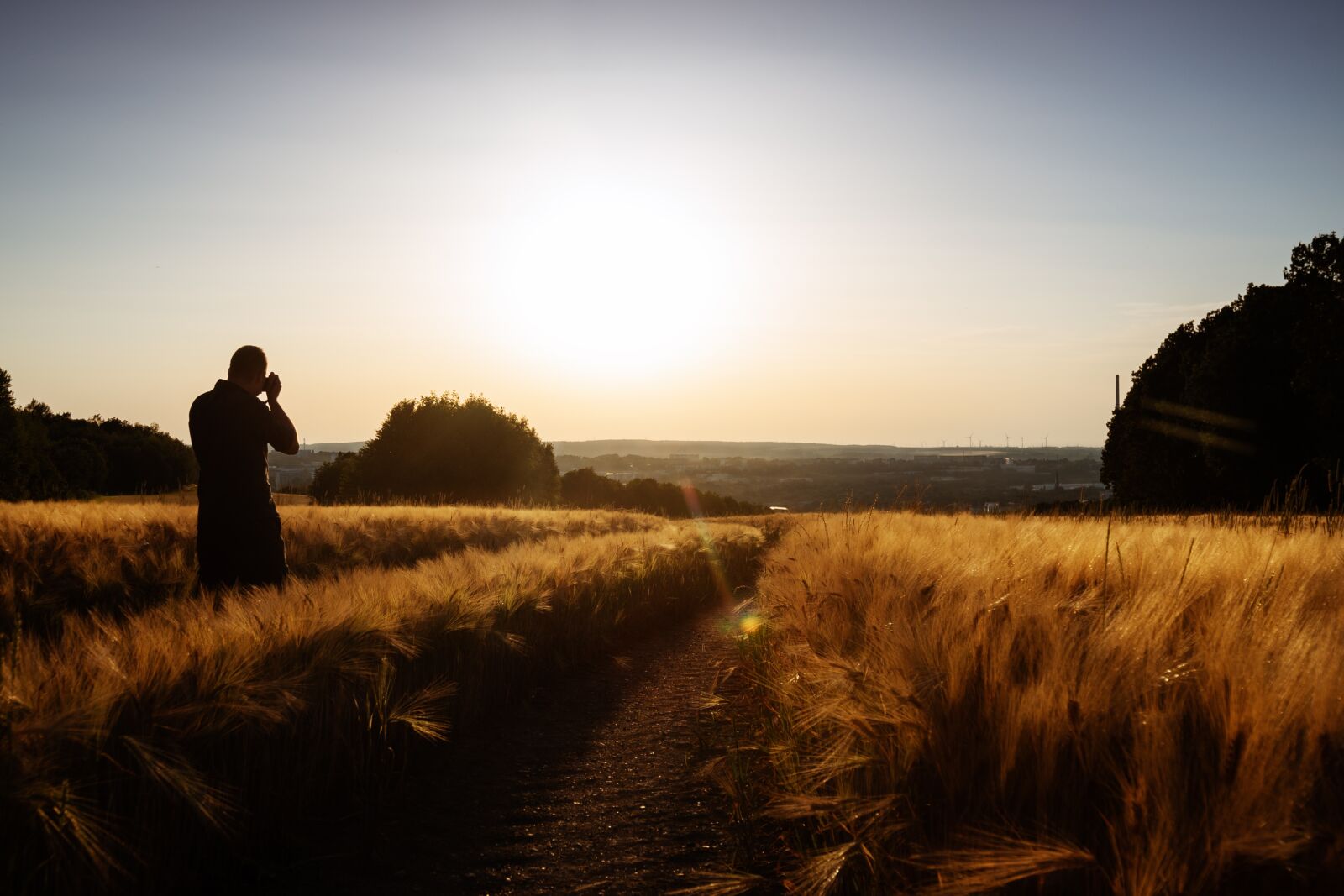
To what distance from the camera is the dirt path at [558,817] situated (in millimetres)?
3145

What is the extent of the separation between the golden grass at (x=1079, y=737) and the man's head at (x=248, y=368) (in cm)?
471

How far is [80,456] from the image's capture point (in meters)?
45.1

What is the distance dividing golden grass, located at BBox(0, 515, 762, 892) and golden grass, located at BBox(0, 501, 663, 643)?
206cm

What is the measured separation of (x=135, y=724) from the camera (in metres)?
2.83

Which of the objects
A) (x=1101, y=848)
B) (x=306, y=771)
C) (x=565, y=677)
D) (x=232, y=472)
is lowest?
(x=565, y=677)

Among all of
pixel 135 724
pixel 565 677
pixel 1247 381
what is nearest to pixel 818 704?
pixel 135 724

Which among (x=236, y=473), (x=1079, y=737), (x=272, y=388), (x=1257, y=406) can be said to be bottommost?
(x=1079, y=737)

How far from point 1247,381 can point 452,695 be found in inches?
1399

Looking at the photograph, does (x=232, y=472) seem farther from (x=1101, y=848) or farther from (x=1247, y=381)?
(x=1247, y=381)

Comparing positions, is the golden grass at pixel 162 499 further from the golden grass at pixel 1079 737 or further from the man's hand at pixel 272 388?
the golden grass at pixel 1079 737

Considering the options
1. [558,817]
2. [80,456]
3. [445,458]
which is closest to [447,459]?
[445,458]

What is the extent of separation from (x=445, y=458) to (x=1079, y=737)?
139ft

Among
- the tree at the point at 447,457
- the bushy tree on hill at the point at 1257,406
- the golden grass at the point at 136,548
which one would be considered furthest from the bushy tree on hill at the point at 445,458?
the bushy tree on hill at the point at 1257,406

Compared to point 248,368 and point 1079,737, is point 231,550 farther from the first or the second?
point 1079,737
